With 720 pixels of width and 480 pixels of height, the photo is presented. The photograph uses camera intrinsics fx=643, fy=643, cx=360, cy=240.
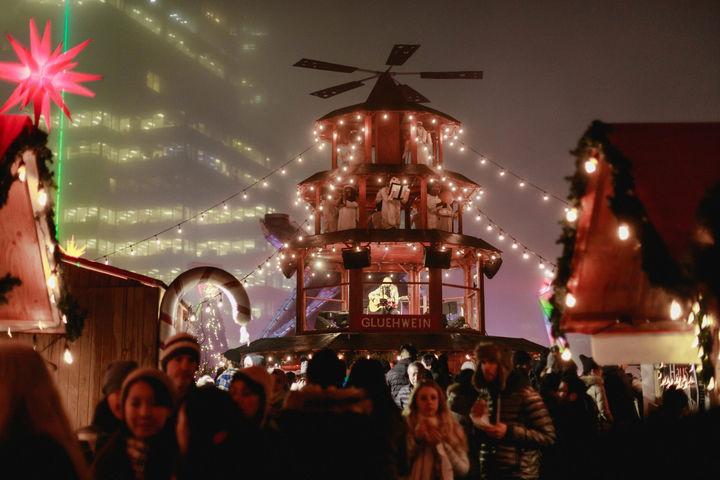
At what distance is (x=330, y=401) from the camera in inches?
172

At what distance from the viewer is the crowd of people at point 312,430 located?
2600mm

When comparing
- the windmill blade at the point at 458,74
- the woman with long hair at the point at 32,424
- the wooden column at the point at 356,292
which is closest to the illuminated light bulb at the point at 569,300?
the woman with long hair at the point at 32,424

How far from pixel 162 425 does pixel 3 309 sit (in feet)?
14.0

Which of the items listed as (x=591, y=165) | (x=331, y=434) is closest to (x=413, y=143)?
(x=591, y=165)

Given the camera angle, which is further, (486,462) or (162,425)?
(486,462)

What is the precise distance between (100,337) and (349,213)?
1113 centimetres

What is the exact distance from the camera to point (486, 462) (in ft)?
18.5

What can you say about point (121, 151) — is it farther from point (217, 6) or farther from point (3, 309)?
point (3, 309)

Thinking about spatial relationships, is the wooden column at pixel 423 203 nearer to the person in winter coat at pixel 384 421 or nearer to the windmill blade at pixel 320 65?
the windmill blade at pixel 320 65

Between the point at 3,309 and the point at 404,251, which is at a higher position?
the point at 404,251

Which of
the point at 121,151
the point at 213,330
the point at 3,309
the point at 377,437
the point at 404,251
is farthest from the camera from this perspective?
the point at 121,151

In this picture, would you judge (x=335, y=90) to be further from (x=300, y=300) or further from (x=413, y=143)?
(x=300, y=300)

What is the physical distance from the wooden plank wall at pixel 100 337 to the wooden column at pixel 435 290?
10905 millimetres

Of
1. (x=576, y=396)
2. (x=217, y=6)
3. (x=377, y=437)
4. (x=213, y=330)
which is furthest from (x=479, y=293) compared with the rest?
(x=217, y=6)
